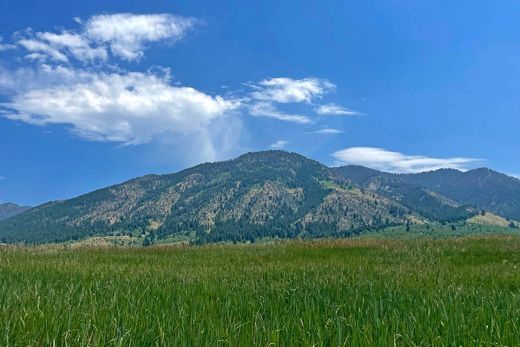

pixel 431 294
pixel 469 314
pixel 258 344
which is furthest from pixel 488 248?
pixel 258 344

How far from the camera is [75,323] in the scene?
4207 millimetres

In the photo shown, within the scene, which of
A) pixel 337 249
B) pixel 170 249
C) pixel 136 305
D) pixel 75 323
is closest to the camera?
pixel 75 323

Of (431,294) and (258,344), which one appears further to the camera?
(431,294)

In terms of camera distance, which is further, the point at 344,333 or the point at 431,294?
the point at 431,294

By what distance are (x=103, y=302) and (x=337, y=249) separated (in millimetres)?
14659

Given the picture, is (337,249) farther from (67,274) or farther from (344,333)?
(344,333)

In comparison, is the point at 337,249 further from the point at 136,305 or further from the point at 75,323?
the point at 75,323

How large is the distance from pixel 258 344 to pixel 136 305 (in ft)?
8.49

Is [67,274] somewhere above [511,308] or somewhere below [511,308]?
above

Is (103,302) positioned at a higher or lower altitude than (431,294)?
higher

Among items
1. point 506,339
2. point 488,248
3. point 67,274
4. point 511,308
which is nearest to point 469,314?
point 511,308

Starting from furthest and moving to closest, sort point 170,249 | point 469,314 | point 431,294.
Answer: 1. point 170,249
2. point 431,294
3. point 469,314

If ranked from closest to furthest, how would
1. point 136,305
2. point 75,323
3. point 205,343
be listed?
point 205,343 < point 75,323 < point 136,305

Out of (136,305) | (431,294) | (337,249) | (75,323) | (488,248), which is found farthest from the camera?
(337,249)
